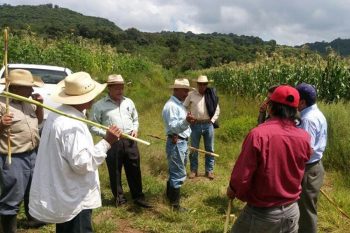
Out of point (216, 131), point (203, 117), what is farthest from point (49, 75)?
point (216, 131)

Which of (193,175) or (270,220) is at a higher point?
(270,220)

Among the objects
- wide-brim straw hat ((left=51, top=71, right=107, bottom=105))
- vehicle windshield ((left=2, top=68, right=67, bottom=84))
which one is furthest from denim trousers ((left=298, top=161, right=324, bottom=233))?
vehicle windshield ((left=2, top=68, right=67, bottom=84))

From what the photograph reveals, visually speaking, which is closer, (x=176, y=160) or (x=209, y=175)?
(x=176, y=160)

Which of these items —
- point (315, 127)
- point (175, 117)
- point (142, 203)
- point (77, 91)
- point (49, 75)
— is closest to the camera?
point (77, 91)

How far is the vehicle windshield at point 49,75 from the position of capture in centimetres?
973

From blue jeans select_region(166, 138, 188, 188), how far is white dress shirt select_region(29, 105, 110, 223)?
262 centimetres

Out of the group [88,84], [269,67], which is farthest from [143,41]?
[88,84]

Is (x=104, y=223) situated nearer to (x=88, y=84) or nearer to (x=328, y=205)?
(x=88, y=84)

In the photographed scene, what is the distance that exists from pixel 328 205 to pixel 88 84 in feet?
13.7

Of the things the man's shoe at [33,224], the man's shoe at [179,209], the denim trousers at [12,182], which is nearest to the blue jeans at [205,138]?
the man's shoe at [179,209]

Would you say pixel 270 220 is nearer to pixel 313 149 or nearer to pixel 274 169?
pixel 274 169

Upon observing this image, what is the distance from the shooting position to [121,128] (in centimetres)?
607

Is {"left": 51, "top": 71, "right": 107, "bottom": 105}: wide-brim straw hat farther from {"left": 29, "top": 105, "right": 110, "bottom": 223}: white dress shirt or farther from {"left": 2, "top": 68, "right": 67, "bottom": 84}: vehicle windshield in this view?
{"left": 2, "top": 68, "right": 67, "bottom": 84}: vehicle windshield

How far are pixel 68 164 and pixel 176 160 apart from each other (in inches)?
111
